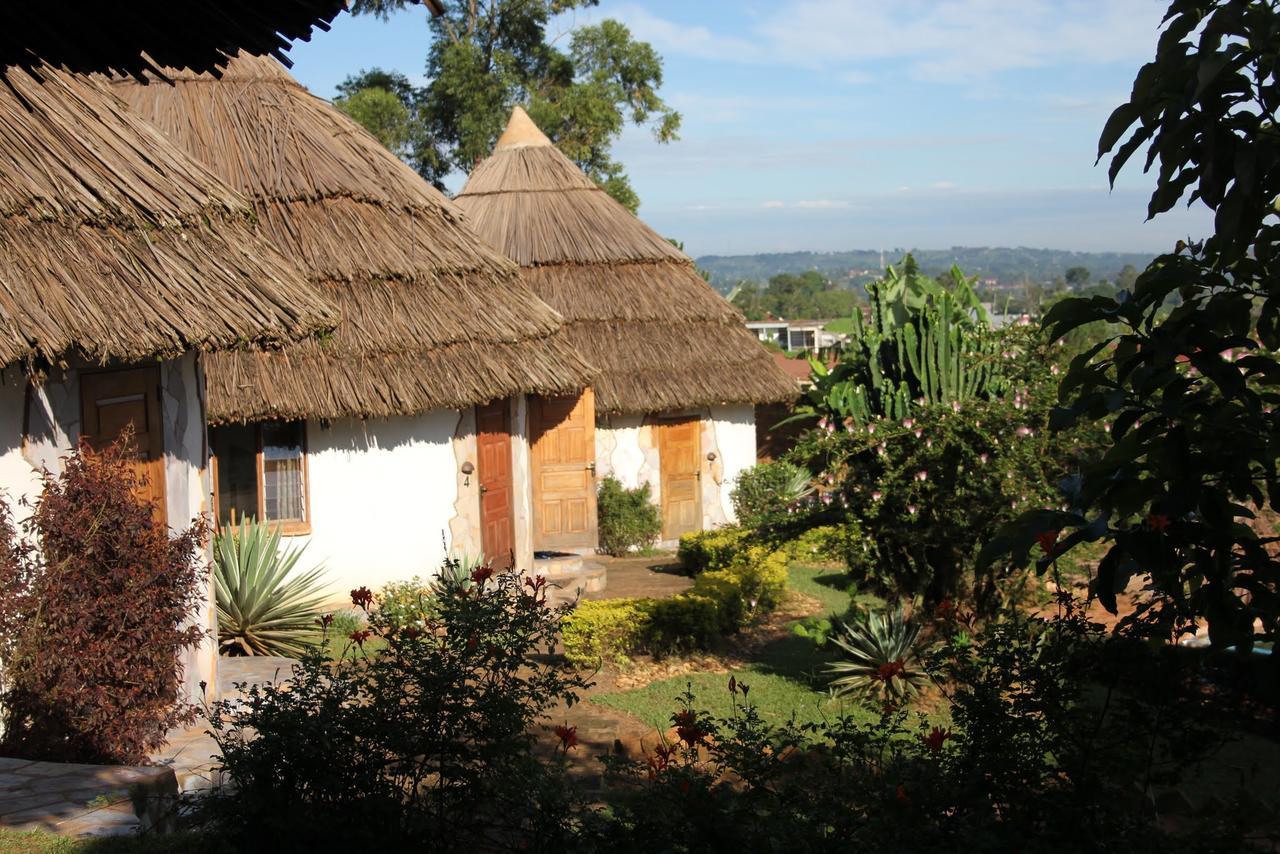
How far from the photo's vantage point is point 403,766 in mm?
4281

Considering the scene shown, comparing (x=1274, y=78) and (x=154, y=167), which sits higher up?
(x=154, y=167)

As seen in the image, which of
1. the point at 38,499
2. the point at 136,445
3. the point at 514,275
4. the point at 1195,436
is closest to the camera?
the point at 1195,436

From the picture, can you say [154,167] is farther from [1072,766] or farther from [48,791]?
[1072,766]

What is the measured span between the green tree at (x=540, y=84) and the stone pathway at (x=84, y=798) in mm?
22659

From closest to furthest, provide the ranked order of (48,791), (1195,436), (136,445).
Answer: (1195,436) < (48,791) < (136,445)

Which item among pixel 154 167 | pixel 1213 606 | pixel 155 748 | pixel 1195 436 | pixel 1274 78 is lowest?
pixel 155 748

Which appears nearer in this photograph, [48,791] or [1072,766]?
[1072,766]

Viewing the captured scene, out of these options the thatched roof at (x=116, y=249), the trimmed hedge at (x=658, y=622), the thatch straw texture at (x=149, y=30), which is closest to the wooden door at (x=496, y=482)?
the trimmed hedge at (x=658, y=622)

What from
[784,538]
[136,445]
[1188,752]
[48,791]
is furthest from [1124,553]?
[784,538]

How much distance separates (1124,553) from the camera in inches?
113

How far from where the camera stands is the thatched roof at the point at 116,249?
23.2 feet

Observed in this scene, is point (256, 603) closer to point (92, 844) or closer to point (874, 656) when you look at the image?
point (874, 656)

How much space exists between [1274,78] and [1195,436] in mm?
904

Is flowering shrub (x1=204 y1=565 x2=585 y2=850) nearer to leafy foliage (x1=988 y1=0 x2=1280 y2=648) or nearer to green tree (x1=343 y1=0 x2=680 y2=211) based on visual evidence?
leafy foliage (x1=988 y1=0 x2=1280 y2=648)
